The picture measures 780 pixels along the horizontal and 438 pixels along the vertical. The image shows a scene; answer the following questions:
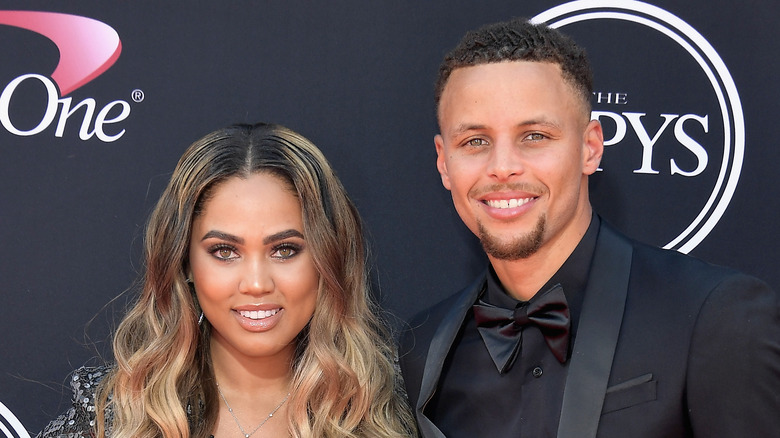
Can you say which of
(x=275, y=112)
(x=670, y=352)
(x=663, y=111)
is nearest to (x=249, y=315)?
(x=275, y=112)

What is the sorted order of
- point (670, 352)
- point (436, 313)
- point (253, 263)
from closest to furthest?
point (670, 352) < point (253, 263) < point (436, 313)

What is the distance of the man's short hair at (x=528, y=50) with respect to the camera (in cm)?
227

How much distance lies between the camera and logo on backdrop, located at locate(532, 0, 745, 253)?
9.45 feet

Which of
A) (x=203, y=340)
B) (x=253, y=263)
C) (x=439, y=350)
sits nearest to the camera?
(x=439, y=350)

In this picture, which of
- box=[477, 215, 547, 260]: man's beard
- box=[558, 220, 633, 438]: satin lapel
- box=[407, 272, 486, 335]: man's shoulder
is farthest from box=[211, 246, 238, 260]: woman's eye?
box=[558, 220, 633, 438]: satin lapel

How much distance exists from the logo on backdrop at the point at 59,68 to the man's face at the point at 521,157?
1.27 metres

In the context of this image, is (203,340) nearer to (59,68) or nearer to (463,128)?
(59,68)

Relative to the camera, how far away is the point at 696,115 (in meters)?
2.88

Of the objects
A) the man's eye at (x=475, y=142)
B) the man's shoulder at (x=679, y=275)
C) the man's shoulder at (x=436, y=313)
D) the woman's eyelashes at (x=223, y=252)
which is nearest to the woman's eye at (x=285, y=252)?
the woman's eyelashes at (x=223, y=252)

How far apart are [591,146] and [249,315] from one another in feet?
3.53

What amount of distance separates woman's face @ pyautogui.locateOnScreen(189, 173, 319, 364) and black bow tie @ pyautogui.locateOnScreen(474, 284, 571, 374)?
0.57 meters

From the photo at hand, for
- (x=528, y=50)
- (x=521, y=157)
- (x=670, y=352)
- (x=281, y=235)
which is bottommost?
(x=670, y=352)

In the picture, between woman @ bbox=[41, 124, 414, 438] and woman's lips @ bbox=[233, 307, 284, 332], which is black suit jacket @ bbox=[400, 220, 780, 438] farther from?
woman's lips @ bbox=[233, 307, 284, 332]

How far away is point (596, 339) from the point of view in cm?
210
